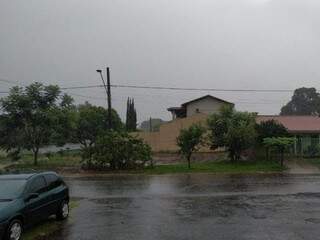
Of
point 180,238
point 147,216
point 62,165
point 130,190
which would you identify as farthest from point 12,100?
point 180,238

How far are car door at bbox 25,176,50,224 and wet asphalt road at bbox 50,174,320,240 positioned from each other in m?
0.70

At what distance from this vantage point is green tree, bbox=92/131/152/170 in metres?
34.6

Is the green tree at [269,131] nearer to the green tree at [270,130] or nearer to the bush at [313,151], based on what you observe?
the green tree at [270,130]

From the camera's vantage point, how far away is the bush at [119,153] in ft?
113

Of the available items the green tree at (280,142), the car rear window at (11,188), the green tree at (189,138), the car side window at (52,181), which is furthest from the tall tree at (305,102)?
the car rear window at (11,188)

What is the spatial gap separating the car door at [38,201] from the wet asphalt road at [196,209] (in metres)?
0.70

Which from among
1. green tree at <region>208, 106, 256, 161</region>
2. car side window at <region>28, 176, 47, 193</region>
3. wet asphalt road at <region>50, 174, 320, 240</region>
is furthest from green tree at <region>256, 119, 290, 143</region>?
car side window at <region>28, 176, 47, 193</region>

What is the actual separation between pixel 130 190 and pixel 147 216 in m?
7.53

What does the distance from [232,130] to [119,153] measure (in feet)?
25.6

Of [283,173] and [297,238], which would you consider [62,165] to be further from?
[297,238]

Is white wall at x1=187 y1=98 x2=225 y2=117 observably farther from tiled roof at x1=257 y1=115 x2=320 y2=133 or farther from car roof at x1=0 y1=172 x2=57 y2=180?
car roof at x1=0 y1=172 x2=57 y2=180

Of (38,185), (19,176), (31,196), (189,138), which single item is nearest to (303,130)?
(189,138)

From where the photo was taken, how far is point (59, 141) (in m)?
45.4

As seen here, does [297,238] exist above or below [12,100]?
below
